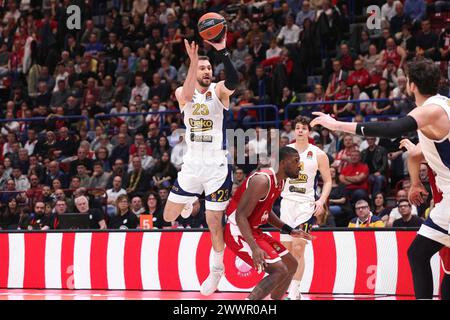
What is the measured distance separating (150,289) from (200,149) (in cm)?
347

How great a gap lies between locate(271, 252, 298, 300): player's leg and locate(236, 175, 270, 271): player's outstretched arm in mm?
423

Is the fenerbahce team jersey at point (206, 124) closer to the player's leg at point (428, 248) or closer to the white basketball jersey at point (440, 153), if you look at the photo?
the white basketball jersey at point (440, 153)

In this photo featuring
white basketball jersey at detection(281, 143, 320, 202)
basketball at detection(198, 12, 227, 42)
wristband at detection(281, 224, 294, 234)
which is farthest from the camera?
white basketball jersey at detection(281, 143, 320, 202)

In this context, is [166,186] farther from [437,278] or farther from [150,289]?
[437,278]

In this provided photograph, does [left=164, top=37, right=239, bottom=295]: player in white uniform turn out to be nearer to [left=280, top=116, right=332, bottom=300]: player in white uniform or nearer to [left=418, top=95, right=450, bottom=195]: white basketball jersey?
[left=280, top=116, right=332, bottom=300]: player in white uniform

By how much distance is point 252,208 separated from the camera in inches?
301

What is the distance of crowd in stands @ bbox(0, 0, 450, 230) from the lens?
46.7 feet

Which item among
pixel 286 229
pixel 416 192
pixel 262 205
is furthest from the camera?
pixel 286 229

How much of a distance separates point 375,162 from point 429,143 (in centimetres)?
762

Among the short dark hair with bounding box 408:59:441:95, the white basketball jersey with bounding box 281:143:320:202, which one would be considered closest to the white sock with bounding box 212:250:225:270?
the white basketball jersey with bounding box 281:143:320:202

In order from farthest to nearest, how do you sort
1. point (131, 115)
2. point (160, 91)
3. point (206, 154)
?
point (160, 91) < point (131, 115) < point (206, 154)

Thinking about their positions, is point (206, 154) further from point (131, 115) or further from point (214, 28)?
point (131, 115)

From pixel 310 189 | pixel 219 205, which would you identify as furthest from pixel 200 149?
pixel 310 189

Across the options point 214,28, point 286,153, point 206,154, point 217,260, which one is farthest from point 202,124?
point 286,153
